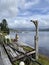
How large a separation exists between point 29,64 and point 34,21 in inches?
162

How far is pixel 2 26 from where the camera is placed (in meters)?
82.1

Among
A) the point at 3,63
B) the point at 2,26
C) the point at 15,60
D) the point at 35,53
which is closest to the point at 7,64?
the point at 3,63

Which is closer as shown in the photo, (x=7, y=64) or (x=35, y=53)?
(x=7, y=64)

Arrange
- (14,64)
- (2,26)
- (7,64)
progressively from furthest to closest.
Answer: (2,26) < (14,64) < (7,64)

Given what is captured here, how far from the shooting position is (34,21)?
1688cm

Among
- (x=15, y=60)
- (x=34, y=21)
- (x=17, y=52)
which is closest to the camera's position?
(x=15, y=60)

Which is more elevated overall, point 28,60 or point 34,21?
point 34,21

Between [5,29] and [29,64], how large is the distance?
7068 centimetres

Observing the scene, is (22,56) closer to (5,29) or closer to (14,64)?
(14,64)

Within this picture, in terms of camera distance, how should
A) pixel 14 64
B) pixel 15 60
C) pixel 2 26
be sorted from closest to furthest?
pixel 14 64, pixel 15 60, pixel 2 26

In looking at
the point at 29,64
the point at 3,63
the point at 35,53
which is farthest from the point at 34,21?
the point at 3,63

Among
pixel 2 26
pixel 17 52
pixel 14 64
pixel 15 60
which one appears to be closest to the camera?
pixel 14 64

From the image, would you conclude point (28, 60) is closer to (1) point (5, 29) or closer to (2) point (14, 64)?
(2) point (14, 64)

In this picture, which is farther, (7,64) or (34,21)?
(34,21)
